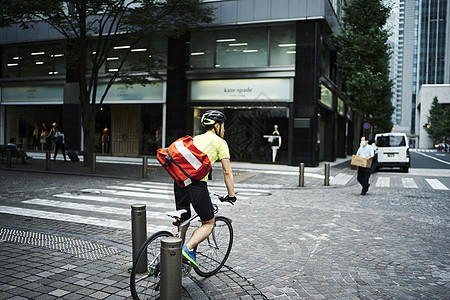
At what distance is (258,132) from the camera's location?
68.6 feet

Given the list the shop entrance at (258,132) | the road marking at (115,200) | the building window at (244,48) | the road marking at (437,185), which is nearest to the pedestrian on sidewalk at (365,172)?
the road marking at (437,185)

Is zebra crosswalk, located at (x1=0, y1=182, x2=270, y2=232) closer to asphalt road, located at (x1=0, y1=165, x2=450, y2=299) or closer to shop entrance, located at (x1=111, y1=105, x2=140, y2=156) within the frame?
asphalt road, located at (x1=0, y1=165, x2=450, y2=299)

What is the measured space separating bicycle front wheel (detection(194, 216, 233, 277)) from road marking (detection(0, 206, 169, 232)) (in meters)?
2.16

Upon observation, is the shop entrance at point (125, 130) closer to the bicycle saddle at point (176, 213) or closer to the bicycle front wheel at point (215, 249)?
the bicycle front wheel at point (215, 249)

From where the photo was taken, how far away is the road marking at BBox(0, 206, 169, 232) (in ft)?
21.4

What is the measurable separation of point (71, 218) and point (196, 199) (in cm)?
425

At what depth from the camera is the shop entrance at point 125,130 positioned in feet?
78.9

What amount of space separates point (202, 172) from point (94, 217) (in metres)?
4.41

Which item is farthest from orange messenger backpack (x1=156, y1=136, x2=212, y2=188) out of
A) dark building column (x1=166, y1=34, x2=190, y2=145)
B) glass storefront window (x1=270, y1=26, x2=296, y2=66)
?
dark building column (x1=166, y1=34, x2=190, y2=145)

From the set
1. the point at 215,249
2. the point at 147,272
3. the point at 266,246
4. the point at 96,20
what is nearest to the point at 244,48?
the point at 96,20

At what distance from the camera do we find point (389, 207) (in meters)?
9.03

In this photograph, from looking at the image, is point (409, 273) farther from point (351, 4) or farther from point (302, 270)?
point (351, 4)

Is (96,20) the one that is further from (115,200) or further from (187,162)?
(187,162)

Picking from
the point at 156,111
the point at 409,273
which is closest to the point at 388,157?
the point at 156,111
